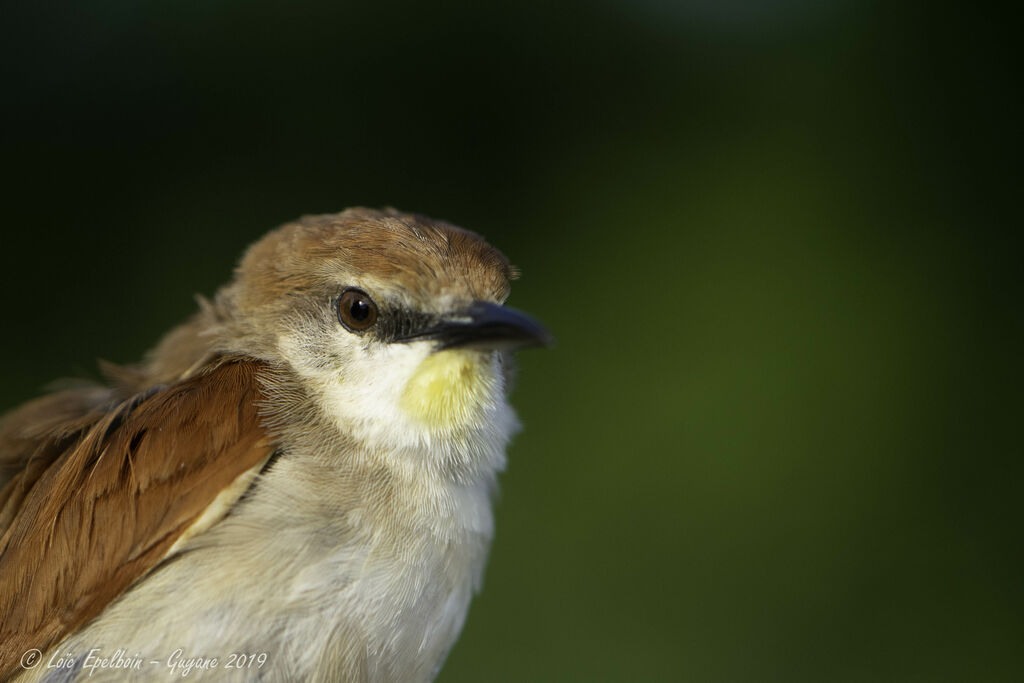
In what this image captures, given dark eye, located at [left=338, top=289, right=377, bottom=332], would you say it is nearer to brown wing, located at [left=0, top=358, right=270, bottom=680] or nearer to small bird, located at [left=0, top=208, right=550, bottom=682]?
small bird, located at [left=0, top=208, right=550, bottom=682]

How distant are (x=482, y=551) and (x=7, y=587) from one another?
1.17 metres

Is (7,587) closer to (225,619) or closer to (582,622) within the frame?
(225,619)

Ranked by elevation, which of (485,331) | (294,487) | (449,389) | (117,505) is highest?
(485,331)

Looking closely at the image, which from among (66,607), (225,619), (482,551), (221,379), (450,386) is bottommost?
(66,607)

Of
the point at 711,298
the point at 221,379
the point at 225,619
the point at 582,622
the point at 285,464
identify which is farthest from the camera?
the point at 711,298

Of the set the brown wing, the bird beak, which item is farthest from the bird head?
the brown wing

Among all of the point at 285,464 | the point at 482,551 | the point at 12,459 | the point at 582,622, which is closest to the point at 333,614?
the point at 285,464

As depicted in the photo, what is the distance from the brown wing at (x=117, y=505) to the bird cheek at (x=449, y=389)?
14.8 inches

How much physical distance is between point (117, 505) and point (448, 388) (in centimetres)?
82

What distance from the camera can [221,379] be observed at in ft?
7.79

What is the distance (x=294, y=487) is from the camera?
2182 mm

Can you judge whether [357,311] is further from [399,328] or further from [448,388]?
[448,388]

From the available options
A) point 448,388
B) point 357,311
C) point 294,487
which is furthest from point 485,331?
point 294,487

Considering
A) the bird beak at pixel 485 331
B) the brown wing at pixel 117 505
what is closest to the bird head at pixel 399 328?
the bird beak at pixel 485 331
